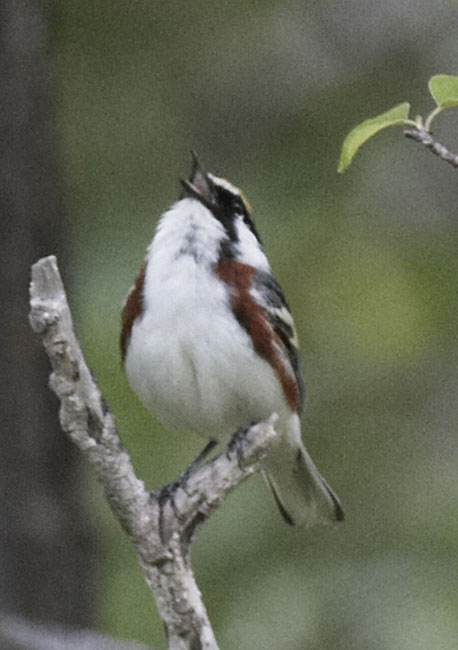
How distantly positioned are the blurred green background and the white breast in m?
0.72

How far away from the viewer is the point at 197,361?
4.70 m

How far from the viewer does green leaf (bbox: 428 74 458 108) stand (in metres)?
3.67

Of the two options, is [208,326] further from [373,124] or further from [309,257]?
[309,257]

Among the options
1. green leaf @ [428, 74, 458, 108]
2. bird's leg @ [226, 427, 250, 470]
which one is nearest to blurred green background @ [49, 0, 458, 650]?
bird's leg @ [226, 427, 250, 470]

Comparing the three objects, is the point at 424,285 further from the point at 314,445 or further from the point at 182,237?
the point at 182,237

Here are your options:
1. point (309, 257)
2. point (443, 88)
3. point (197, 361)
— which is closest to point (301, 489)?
point (197, 361)

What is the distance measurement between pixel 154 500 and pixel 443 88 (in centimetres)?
127

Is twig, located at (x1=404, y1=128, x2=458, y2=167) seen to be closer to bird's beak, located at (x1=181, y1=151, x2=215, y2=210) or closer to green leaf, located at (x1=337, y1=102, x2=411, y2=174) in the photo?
green leaf, located at (x1=337, y1=102, x2=411, y2=174)

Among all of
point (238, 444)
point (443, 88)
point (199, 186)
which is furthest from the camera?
point (199, 186)

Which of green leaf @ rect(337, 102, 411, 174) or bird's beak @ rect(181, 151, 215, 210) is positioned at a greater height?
green leaf @ rect(337, 102, 411, 174)

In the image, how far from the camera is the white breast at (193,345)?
470 cm

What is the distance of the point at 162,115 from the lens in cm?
732

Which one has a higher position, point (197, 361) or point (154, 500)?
point (197, 361)

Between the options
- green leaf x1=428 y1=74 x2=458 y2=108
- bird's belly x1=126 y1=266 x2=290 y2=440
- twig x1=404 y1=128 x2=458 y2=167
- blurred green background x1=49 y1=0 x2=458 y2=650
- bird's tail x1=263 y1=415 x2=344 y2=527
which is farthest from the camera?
blurred green background x1=49 y1=0 x2=458 y2=650
